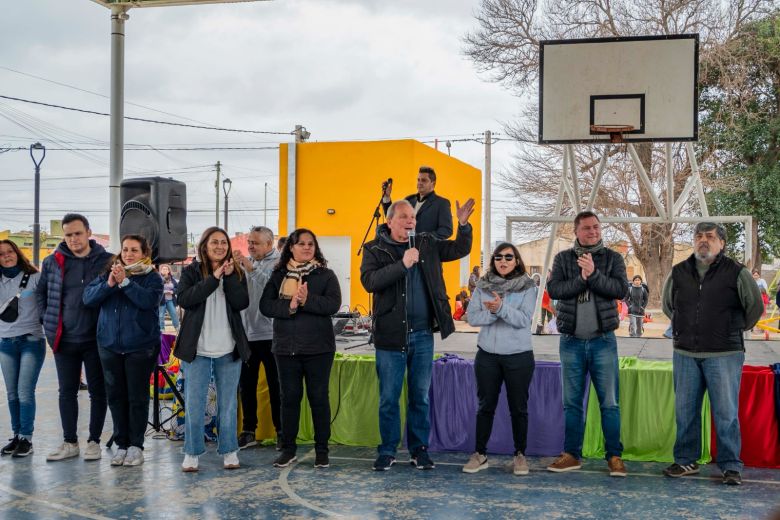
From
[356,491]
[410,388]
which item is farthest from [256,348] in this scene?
[356,491]

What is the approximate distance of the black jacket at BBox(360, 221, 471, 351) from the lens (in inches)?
201

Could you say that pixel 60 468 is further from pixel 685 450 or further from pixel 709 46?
pixel 709 46

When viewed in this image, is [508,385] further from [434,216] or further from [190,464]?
[190,464]

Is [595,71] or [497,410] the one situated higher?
[595,71]

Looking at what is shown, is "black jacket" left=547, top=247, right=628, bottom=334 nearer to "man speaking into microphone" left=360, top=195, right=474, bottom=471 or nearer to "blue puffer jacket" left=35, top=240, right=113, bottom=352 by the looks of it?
"man speaking into microphone" left=360, top=195, right=474, bottom=471

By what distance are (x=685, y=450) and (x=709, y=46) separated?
20064mm

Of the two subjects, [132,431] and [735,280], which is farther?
[132,431]

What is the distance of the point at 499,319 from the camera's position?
5.05 m

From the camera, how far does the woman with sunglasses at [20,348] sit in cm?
551

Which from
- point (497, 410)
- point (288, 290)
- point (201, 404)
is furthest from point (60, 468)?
point (497, 410)

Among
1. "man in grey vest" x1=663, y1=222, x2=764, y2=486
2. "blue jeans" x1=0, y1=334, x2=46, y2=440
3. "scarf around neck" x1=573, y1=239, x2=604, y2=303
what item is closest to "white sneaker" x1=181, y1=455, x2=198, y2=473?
"blue jeans" x1=0, y1=334, x2=46, y2=440

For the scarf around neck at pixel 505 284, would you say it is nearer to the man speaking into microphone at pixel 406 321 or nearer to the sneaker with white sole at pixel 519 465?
the man speaking into microphone at pixel 406 321

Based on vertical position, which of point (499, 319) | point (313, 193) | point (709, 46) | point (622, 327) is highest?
point (709, 46)

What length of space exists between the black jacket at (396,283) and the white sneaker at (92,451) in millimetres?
2019
